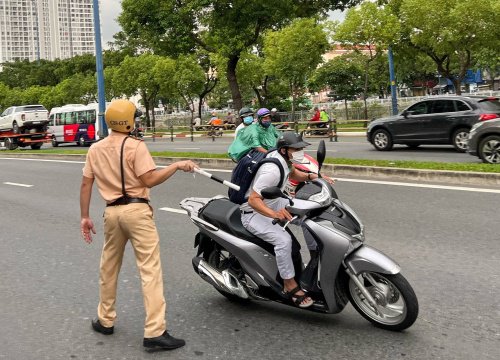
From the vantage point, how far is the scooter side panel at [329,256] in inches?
149

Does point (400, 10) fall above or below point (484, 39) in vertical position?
above

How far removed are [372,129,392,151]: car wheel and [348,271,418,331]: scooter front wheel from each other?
13.5 metres

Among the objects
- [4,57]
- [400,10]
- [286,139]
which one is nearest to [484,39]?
[400,10]

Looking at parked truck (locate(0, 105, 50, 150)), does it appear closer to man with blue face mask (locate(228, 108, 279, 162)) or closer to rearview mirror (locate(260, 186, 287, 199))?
man with blue face mask (locate(228, 108, 279, 162))

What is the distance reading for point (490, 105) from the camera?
49.5 feet

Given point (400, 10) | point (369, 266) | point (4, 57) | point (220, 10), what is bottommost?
point (369, 266)

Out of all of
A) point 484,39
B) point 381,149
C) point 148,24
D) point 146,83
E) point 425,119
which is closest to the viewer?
point 425,119

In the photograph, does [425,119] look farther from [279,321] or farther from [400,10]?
[400,10]

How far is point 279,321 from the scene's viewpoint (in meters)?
4.25

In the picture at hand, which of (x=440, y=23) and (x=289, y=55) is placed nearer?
(x=440, y=23)

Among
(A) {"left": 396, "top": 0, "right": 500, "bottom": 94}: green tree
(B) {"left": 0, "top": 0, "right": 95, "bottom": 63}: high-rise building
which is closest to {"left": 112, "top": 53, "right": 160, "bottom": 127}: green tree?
(A) {"left": 396, "top": 0, "right": 500, "bottom": 94}: green tree

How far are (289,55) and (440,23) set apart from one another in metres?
11.6

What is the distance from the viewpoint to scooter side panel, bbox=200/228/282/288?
13.5 ft

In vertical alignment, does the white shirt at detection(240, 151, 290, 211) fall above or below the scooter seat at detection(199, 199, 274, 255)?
above
